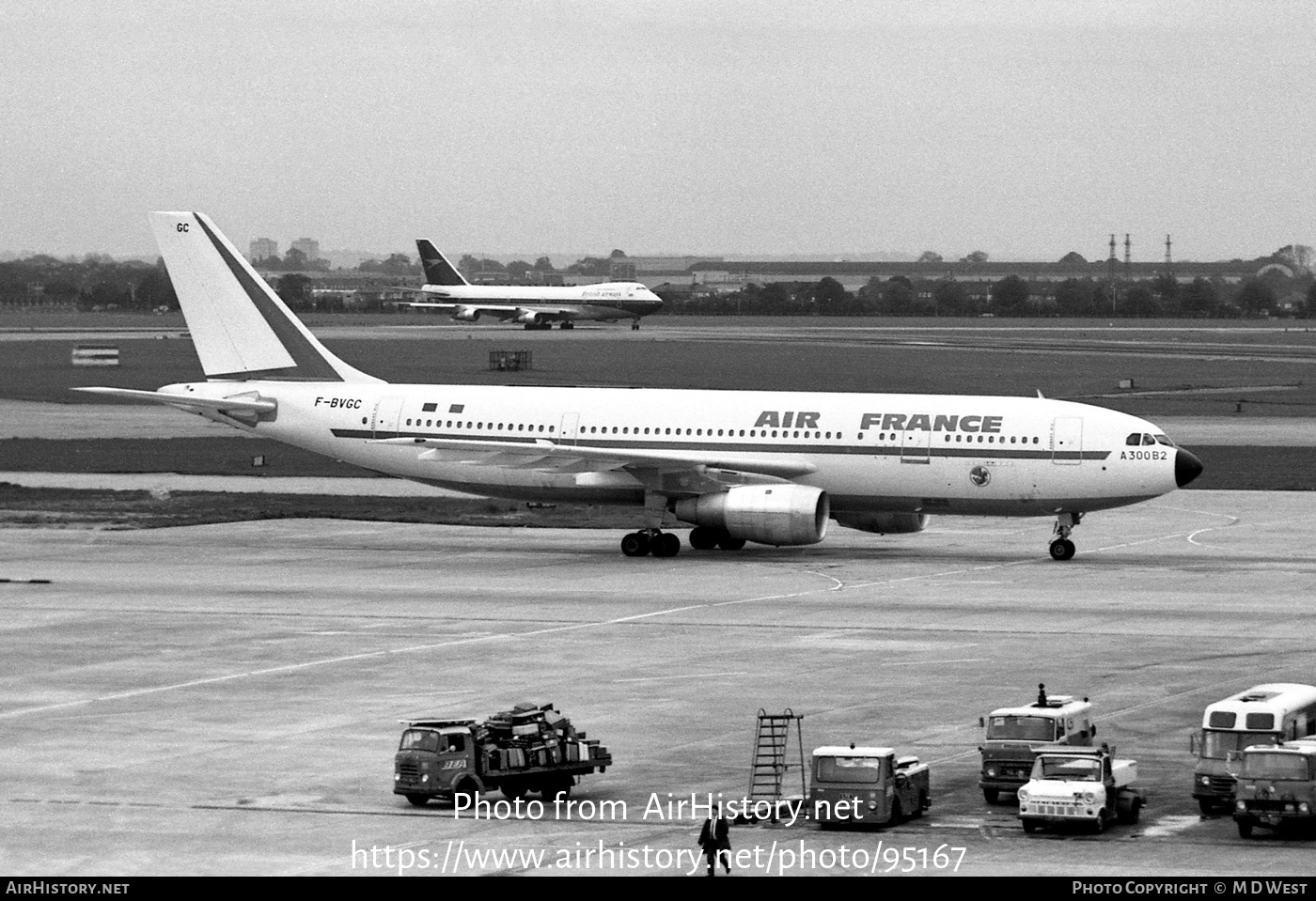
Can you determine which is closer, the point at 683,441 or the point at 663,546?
the point at 663,546

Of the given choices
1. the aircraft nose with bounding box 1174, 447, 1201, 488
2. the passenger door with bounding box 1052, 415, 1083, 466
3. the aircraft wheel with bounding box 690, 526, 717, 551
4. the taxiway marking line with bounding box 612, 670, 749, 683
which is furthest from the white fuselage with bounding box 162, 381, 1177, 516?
the taxiway marking line with bounding box 612, 670, 749, 683

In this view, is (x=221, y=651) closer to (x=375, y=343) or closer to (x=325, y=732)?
(x=325, y=732)

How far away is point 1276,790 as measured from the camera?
2397cm

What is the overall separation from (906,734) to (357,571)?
24.1 m

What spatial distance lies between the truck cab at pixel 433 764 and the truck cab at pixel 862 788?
14.6 ft

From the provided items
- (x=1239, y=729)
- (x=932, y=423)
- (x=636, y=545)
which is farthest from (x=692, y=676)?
(x=932, y=423)

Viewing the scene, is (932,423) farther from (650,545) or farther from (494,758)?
(494,758)

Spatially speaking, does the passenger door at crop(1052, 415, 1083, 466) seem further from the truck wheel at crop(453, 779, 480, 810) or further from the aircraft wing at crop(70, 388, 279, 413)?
the truck wheel at crop(453, 779, 480, 810)

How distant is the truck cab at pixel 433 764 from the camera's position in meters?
26.0

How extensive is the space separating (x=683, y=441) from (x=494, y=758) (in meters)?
30.1

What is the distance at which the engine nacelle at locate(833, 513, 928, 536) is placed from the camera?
183 feet

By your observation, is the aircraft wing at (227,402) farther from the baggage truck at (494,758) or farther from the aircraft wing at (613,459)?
the baggage truck at (494,758)

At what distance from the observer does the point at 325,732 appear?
31031 mm
